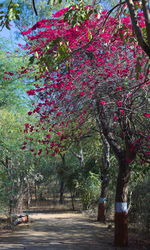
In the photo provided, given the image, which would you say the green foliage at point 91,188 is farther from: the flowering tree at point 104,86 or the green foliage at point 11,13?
the green foliage at point 11,13

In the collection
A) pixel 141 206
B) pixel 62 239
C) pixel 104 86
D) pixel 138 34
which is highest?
pixel 104 86

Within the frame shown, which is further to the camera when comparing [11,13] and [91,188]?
[91,188]

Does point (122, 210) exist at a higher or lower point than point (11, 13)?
lower

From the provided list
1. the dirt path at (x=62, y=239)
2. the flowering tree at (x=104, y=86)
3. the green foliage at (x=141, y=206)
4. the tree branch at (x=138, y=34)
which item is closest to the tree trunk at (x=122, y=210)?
the flowering tree at (x=104, y=86)

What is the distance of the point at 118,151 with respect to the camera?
6816 millimetres

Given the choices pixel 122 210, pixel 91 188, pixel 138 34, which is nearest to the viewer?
pixel 138 34

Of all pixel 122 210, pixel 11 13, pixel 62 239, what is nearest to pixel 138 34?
pixel 11 13

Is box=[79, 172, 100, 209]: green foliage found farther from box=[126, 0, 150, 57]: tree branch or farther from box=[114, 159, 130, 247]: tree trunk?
box=[126, 0, 150, 57]: tree branch

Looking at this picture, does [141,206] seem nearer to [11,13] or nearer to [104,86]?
[104,86]

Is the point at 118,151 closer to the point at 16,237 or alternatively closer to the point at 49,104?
the point at 49,104

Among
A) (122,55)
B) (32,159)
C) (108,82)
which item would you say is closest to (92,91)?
(108,82)

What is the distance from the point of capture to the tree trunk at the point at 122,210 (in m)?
6.36

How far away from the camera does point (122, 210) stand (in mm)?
6441

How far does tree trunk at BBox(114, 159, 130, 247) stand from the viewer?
6.36 metres
